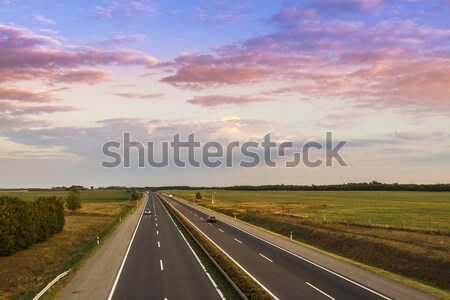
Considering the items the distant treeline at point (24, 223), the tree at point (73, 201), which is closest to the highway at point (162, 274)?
the distant treeline at point (24, 223)

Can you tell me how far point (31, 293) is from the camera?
22.3 m

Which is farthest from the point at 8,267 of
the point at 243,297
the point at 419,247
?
the point at 419,247

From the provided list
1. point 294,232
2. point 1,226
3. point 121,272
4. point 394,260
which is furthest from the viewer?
point 294,232

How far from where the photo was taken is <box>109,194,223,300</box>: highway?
66.9ft

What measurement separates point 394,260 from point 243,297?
16.7 meters

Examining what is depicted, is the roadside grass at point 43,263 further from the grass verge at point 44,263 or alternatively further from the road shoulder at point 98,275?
the road shoulder at point 98,275

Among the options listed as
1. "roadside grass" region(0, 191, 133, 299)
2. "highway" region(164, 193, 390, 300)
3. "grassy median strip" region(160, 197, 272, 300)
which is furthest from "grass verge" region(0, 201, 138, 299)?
"highway" region(164, 193, 390, 300)

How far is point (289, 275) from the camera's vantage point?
81.4ft

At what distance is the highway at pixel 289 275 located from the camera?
20378 millimetres

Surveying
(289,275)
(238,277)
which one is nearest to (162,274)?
(238,277)

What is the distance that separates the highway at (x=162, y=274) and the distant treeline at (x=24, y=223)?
1038 cm

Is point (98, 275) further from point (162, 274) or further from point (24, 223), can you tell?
Result: point (24, 223)

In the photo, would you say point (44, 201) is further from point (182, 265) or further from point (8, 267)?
point (182, 265)

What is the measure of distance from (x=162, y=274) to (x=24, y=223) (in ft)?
71.9
